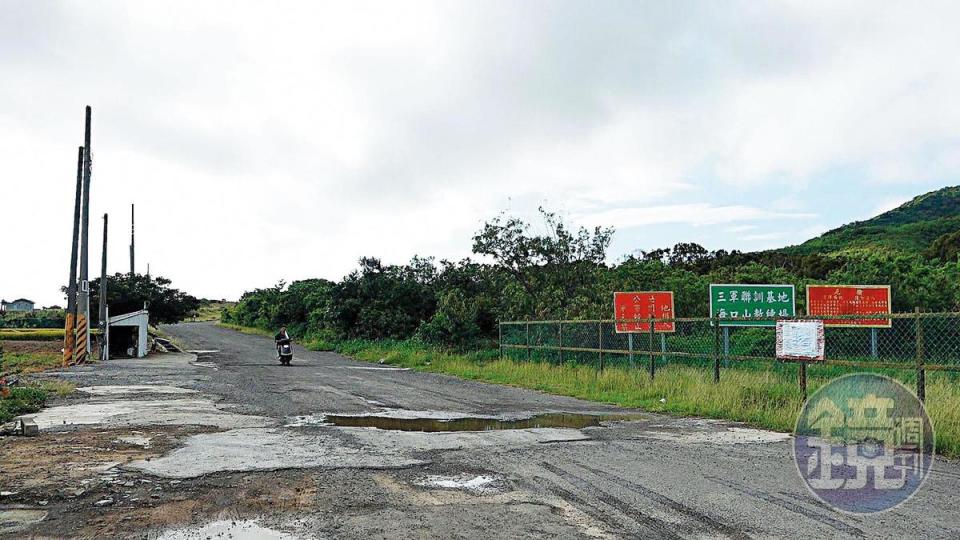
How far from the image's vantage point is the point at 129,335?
34.5m

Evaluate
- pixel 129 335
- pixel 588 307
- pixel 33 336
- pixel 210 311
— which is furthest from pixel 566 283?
pixel 210 311

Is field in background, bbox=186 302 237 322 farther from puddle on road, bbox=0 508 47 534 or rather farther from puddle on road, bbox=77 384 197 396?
puddle on road, bbox=0 508 47 534

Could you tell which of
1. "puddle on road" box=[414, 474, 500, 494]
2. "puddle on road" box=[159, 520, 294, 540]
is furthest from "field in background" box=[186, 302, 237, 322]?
"puddle on road" box=[159, 520, 294, 540]

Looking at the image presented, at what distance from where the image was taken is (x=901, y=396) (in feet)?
33.7

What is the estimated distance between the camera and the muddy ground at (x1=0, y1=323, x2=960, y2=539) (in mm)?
5488

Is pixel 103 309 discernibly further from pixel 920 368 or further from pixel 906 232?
pixel 906 232

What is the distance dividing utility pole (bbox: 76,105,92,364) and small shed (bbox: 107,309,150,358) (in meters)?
3.71

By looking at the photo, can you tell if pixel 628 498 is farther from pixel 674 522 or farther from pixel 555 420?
pixel 555 420

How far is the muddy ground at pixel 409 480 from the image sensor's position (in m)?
5.49

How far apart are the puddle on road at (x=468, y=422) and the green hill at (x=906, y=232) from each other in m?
39.9

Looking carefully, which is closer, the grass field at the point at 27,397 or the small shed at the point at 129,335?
the grass field at the point at 27,397

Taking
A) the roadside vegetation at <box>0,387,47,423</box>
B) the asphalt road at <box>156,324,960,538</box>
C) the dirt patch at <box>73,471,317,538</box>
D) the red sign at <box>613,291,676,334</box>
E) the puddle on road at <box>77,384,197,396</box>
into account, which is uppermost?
the red sign at <box>613,291,676,334</box>

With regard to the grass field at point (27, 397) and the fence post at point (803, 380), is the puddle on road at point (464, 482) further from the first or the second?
the grass field at point (27, 397)

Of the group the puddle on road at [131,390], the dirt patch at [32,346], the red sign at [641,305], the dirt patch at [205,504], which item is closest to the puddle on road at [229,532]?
the dirt patch at [205,504]
